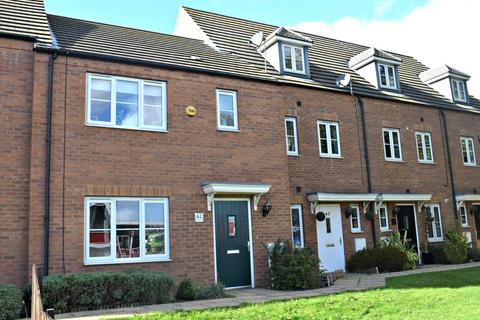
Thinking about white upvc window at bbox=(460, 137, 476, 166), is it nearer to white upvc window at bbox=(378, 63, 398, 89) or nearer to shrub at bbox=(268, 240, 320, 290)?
white upvc window at bbox=(378, 63, 398, 89)

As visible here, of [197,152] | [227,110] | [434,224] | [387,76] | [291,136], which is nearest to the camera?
[197,152]

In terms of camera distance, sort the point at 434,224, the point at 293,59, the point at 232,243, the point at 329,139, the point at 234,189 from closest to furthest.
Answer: the point at 234,189 → the point at 232,243 → the point at 329,139 → the point at 293,59 → the point at 434,224

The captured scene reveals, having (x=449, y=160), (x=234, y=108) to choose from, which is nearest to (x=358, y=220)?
(x=449, y=160)

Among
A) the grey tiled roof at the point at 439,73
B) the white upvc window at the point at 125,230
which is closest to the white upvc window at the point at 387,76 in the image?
the grey tiled roof at the point at 439,73

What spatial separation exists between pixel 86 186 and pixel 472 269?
39.6 ft

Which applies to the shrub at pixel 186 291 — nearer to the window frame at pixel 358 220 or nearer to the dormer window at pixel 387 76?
the window frame at pixel 358 220

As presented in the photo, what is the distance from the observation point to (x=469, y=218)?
2006 centimetres

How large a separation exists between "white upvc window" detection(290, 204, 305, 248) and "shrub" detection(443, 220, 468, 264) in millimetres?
6122

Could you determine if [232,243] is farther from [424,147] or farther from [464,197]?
[464,197]

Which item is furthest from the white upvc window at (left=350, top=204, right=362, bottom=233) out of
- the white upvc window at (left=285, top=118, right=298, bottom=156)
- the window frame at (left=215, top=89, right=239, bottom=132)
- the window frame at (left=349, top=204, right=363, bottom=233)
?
the window frame at (left=215, top=89, right=239, bottom=132)

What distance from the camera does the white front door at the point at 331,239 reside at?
15.5m

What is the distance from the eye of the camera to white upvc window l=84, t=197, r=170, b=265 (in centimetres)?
1105

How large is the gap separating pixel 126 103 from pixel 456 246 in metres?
13.2

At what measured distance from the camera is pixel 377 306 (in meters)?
9.41
